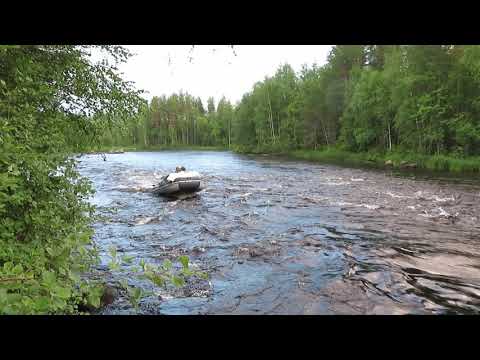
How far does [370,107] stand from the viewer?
130 feet

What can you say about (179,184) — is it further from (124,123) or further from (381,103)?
(381,103)

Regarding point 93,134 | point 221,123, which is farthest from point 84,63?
point 221,123

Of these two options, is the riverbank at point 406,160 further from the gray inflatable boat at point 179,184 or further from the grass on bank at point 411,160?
the gray inflatable boat at point 179,184

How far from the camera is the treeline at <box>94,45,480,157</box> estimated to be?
27703 mm

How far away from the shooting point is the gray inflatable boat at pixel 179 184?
1770cm

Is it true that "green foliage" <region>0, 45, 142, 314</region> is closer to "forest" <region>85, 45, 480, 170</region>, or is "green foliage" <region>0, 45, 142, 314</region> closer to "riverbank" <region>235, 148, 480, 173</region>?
"forest" <region>85, 45, 480, 170</region>

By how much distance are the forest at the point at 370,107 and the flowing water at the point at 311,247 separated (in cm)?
337

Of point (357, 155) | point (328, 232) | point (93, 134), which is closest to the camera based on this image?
point (93, 134)

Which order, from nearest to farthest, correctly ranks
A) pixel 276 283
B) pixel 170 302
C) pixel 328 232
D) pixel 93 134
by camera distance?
pixel 93 134 → pixel 170 302 → pixel 276 283 → pixel 328 232
